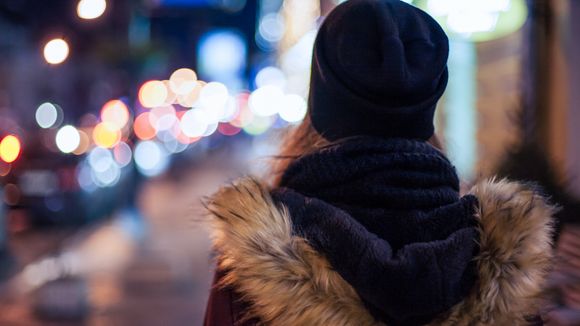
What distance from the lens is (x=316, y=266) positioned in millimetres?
1808

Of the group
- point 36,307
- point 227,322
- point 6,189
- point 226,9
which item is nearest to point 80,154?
point 6,189

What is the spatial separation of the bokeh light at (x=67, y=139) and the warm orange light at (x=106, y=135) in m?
1.43

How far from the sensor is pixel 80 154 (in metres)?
15.6

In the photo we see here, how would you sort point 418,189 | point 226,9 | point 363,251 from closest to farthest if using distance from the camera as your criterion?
1. point 363,251
2. point 418,189
3. point 226,9

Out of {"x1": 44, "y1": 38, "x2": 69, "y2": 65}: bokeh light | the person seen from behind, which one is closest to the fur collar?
the person seen from behind

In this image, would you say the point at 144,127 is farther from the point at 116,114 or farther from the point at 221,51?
the point at 221,51

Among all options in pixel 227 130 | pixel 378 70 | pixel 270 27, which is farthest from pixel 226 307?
pixel 270 27

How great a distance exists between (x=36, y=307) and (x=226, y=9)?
975 inches

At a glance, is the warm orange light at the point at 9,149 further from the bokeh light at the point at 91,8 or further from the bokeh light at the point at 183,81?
the bokeh light at the point at 183,81

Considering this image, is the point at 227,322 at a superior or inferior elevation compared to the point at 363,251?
inferior

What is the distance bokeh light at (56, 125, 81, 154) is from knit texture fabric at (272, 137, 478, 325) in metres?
14.0

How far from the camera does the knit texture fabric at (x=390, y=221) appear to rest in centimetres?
175

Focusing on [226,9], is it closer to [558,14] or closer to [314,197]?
[558,14]

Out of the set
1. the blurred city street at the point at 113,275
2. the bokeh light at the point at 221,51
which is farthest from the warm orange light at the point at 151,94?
the blurred city street at the point at 113,275
